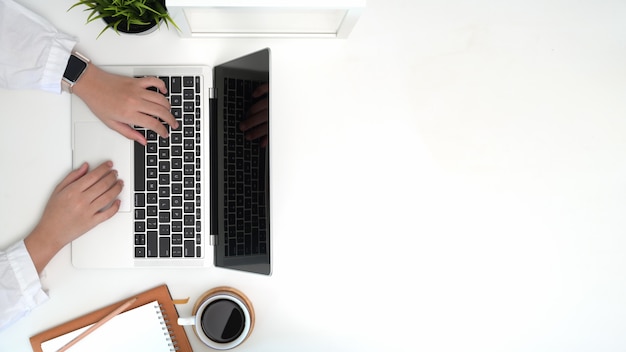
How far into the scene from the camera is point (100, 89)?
85 centimetres

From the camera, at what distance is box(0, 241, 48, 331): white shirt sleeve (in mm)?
829

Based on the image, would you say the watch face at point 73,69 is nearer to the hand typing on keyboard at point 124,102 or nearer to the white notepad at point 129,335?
the hand typing on keyboard at point 124,102

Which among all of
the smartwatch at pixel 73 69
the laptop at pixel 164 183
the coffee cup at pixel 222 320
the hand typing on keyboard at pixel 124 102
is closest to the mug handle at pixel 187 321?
the coffee cup at pixel 222 320

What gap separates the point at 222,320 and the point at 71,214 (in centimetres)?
37

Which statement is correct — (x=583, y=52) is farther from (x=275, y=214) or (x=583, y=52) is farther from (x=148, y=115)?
(x=148, y=115)

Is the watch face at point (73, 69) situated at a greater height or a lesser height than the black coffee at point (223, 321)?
greater

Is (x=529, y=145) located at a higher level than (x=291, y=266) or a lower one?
higher

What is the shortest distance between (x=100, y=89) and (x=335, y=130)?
49 centimetres

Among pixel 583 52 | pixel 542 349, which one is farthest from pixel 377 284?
pixel 583 52

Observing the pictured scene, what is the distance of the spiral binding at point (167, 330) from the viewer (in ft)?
2.85

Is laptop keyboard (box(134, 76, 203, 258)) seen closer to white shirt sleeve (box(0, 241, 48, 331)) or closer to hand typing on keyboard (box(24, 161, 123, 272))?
hand typing on keyboard (box(24, 161, 123, 272))

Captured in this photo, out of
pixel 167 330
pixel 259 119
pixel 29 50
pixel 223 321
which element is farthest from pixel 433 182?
pixel 29 50

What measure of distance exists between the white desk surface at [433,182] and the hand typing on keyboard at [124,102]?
60 mm

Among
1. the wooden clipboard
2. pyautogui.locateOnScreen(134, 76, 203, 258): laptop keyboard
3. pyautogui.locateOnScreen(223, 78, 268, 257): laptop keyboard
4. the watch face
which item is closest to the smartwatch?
the watch face
